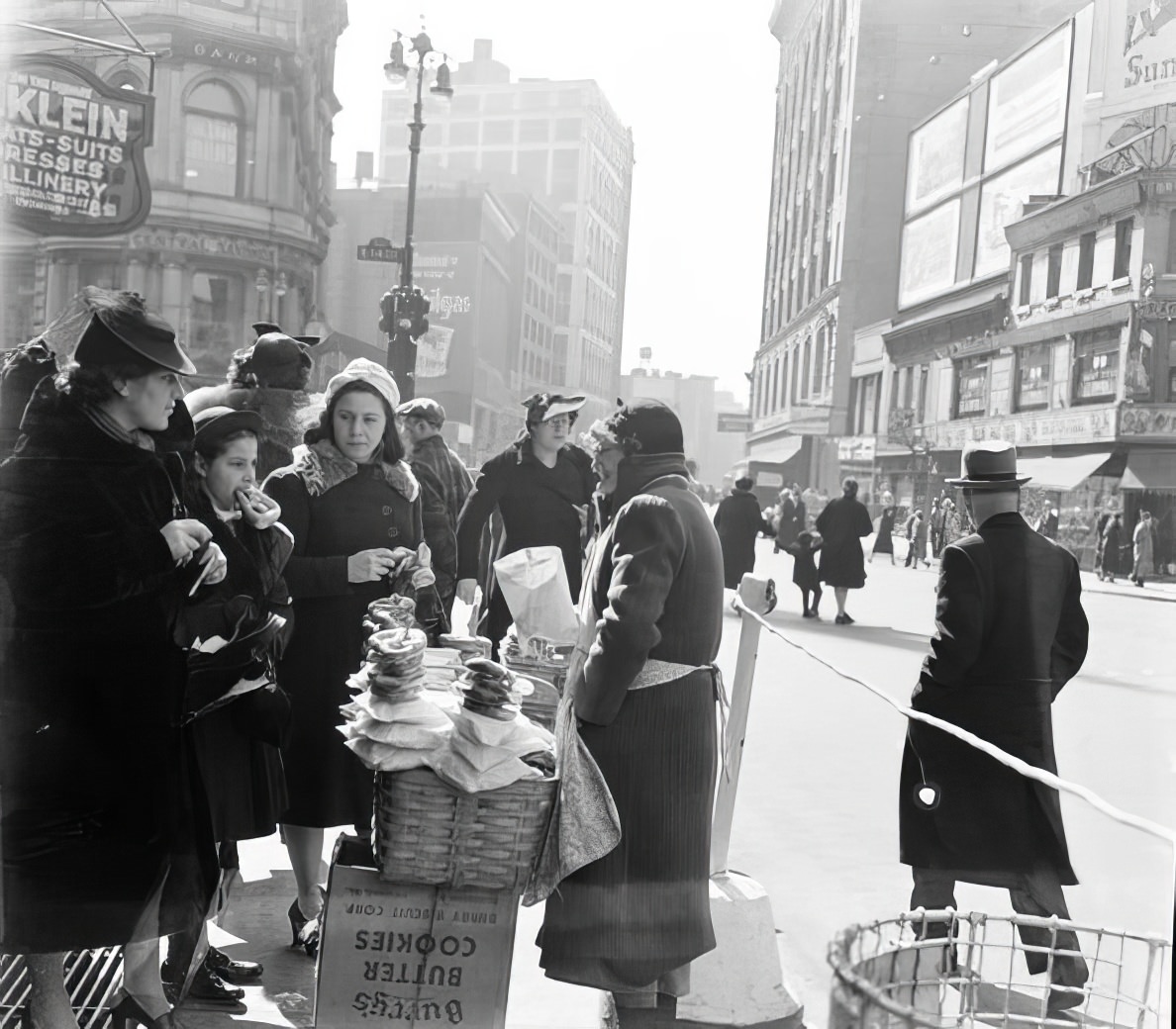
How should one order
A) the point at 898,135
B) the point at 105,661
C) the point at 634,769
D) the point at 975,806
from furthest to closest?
the point at 898,135, the point at 975,806, the point at 634,769, the point at 105,661

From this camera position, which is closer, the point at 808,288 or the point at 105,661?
the point at 105,661

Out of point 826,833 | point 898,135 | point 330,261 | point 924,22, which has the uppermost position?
point 924,22

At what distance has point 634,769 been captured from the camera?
2645 mm

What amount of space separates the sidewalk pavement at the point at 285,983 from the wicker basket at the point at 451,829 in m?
0.67

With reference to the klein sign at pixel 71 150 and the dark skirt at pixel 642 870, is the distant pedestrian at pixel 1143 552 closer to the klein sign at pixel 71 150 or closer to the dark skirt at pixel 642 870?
the dark skirt at pixel 642 870

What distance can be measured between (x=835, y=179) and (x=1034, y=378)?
0.78m

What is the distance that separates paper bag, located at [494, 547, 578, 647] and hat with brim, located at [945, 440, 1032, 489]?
990 mm

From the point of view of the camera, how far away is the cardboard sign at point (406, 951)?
2467 millimetres

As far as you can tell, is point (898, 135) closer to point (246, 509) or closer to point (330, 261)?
point (330, 261)

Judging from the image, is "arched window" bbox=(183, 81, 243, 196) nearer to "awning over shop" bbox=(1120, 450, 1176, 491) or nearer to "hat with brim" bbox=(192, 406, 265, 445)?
"hat with brim" bbox=(192, 406, 265, 445)

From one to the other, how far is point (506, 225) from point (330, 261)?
1.62 feet

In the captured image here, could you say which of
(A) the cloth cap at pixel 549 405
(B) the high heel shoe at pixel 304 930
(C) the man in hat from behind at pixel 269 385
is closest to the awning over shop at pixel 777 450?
(A) the cloth cap at pixel 549 405

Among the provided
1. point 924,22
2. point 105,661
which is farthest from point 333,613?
point 924,22

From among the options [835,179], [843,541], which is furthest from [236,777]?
[835,179]
